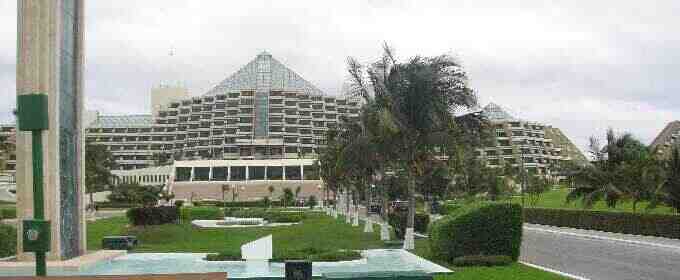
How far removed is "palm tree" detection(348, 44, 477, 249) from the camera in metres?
27.3

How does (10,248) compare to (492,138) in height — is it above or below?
below

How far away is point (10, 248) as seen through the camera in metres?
24.6

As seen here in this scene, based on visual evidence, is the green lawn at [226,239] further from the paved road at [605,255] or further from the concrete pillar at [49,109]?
the concrete pillar at [49,109]

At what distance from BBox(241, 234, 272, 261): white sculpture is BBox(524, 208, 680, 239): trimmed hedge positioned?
18930 mm

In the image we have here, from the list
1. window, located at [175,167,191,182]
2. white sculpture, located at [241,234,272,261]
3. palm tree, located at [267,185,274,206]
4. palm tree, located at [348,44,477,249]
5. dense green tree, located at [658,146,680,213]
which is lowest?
palm tree, located at [267,185,274,206]

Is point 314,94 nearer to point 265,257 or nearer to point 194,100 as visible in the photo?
point 194,100

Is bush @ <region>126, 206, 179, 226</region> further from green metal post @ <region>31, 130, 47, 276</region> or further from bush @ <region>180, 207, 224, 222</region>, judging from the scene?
green metal post @ <region>31, 130, 47, 276</region>

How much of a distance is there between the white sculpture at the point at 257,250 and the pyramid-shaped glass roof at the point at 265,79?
5823 inches

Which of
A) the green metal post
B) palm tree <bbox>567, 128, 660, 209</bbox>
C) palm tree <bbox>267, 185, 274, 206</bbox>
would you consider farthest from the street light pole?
palm tree <bbox>267, 185, 274, 206</bbox>

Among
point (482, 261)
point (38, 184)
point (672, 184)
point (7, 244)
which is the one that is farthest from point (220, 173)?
point (38, 184)

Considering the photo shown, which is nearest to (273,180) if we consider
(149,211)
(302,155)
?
(302,155)

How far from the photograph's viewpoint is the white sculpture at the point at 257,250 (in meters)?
19.5

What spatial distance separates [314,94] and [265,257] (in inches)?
5886

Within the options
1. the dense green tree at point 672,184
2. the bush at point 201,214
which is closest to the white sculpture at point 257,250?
the dense green tree at point 672,184
